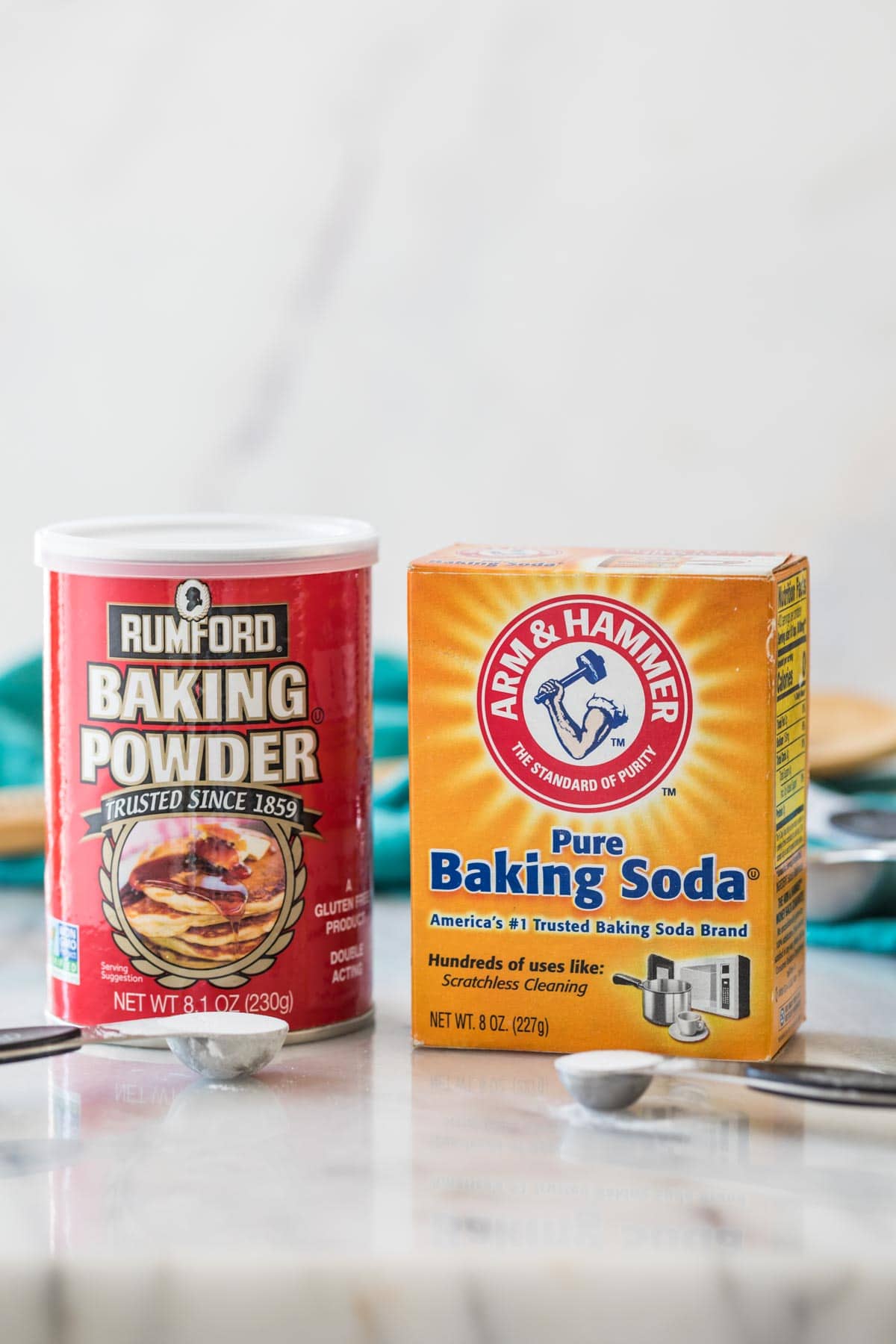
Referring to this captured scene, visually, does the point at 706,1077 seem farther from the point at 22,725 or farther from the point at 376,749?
the point at 22,725

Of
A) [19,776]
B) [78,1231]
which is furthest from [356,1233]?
[19,776]

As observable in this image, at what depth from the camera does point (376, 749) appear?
3.55ft

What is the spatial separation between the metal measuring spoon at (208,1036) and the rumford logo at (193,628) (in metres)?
0.14

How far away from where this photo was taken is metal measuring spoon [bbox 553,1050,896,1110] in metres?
0.61

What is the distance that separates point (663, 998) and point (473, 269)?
0.69m

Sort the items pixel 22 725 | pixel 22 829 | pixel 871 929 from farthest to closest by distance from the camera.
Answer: pixel 22 725, pixel 22 829, pixel 871 929

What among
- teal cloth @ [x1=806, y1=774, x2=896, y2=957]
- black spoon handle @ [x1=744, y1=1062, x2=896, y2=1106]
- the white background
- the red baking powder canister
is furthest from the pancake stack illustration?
the white background

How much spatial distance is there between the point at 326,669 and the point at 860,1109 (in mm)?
272

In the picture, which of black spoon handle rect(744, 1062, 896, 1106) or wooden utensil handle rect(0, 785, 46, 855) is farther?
wooden utensil handle rect(0, 785, 46, 855)

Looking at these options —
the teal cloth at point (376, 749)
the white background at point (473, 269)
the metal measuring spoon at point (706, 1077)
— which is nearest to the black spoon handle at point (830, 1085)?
the metal measuring spoon at point (706, 1077)

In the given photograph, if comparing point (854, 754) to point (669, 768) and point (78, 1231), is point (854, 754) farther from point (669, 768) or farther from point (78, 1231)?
point (78, 1231)

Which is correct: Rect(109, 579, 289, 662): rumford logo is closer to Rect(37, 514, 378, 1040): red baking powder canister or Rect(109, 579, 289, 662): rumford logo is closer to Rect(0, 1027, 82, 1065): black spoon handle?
Rect(37, 514, 378, 1040): red baking powder canister

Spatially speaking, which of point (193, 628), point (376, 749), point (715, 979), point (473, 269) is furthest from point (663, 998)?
point (473, 269)

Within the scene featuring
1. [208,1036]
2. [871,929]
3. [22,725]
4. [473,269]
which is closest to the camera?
[208,1036]
